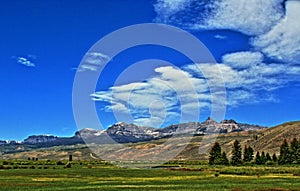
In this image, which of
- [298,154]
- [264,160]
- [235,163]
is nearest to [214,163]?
[235,163]

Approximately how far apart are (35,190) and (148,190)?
18075 millimetres

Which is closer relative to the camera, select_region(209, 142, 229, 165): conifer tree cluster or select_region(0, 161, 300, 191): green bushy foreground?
select_region(0, 161, 300, 191): green bushy foreground

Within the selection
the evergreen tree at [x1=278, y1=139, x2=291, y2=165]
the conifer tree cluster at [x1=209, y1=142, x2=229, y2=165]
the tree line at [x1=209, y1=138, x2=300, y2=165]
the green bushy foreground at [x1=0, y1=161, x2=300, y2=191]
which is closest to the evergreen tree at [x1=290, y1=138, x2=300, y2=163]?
the tree line at [x1=209, y1=138, x2=300, y2=165]

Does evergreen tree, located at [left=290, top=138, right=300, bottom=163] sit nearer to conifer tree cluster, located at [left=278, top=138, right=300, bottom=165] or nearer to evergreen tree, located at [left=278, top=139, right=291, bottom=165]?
conifer tree cluster, located at [left=278, top=138, right=300, bottom=165]

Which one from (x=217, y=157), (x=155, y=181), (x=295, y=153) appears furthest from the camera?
(x=217, y=157)

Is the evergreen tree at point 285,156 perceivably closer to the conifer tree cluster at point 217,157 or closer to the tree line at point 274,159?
the tree line at point 274,159

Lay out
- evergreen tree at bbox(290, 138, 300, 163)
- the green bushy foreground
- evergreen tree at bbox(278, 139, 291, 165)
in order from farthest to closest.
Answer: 1. evergreen tree at bbox(278, 139, 291, 165)
2. evergreen tree at bbox(290, 138, 300, 163)
3. the green bushy foreground

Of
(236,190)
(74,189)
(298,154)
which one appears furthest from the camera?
(298,154)

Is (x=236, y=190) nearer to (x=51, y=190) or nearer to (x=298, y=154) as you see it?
(x=51, y=190)

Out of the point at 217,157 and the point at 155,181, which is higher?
the point at 217,157

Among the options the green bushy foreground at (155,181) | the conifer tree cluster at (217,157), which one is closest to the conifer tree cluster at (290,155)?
the conifer tree cluster at (217,157)

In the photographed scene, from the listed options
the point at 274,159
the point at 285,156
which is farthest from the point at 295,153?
the point at 274,159

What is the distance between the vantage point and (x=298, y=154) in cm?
18288

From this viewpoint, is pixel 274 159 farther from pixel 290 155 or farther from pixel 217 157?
pixel 217 157
